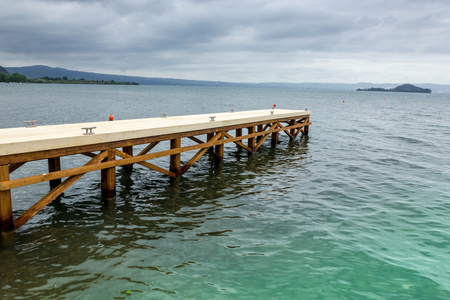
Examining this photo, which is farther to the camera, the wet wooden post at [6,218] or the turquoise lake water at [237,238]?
the wet wooden post at [6,218]

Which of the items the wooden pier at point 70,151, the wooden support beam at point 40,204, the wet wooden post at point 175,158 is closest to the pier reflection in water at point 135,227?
the wooden support beam at point 40,204

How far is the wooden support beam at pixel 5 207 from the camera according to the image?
7664 millimetres

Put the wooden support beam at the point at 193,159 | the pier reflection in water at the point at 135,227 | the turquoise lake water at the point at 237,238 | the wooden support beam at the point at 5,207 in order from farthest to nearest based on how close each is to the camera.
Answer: the wooden support beam at the point at 193,159 < the wooden support beam at the point at 5,207 < the pier reflection in water at the point at 135,227 < the turquoise lake water at the point at 237,238

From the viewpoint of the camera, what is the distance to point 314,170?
16.0 metres

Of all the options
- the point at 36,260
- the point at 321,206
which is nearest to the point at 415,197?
the point at 321,206

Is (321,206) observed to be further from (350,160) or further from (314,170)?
(350,160)

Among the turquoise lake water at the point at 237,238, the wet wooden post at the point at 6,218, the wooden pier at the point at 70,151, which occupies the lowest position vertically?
the turquoise lake water at the point at 237,238

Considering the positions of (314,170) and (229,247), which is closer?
(229,247)

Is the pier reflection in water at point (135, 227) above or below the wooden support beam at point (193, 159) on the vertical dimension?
below

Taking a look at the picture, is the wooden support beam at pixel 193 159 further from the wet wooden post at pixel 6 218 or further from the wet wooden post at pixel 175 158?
the wet wooden post at pixel 6 218

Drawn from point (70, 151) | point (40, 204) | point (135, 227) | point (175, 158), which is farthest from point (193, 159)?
point (40, 204)

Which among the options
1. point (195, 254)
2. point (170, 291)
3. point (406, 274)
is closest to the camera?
point (170, 291)

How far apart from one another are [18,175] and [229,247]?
34.7 feet

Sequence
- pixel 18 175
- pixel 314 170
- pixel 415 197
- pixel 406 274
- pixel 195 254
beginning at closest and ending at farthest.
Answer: pixel 406 274 → pixel 195 254 → pixel 415 197 → pixel 18 175 → pixel 314 170
